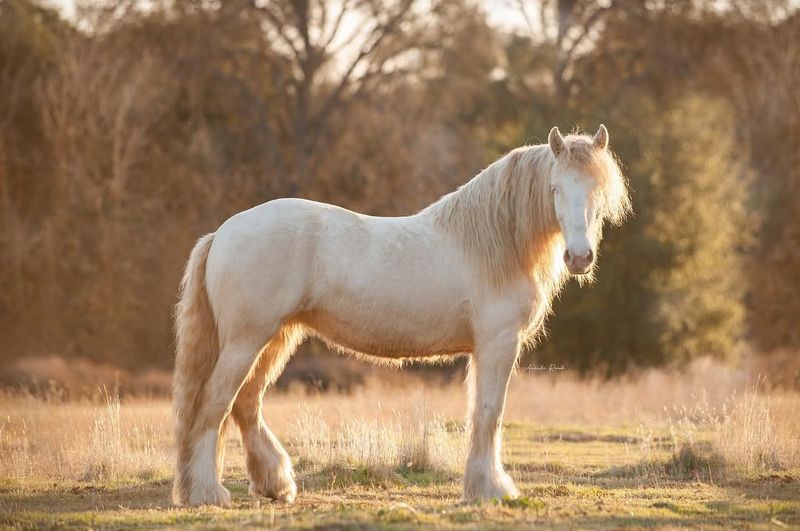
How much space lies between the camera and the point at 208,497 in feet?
22.9

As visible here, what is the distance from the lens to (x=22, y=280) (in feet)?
78.2

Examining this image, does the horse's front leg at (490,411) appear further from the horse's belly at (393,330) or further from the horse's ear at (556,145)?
the horse's ear at (556,145)

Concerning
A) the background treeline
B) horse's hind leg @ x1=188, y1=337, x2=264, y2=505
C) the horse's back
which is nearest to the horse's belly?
the horse's back

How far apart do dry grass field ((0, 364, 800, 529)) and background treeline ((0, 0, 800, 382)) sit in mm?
11338

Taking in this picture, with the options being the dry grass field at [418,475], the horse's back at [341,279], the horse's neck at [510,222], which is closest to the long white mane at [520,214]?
the horse's neck at [510,222]

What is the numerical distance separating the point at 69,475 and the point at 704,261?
18165mm

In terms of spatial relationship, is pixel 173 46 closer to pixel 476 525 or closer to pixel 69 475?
pixel 69 475

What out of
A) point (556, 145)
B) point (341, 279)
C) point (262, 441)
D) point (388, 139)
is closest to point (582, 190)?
point (556, 145)

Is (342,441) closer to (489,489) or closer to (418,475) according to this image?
(418,475)

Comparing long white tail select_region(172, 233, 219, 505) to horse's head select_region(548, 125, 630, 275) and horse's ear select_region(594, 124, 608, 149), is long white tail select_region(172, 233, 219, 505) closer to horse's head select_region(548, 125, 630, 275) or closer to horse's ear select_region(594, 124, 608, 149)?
horse's head select_region(548, 125, 630, 275)

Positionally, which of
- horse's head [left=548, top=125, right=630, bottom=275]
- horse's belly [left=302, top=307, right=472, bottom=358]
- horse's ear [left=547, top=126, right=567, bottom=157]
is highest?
horse's ear [left=547, top=126, right=567, bottom=157]

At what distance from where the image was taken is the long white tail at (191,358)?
279 inches

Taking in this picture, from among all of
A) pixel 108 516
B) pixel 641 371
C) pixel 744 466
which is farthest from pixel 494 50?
pixel 108 516

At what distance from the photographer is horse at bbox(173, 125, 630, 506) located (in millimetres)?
7062
